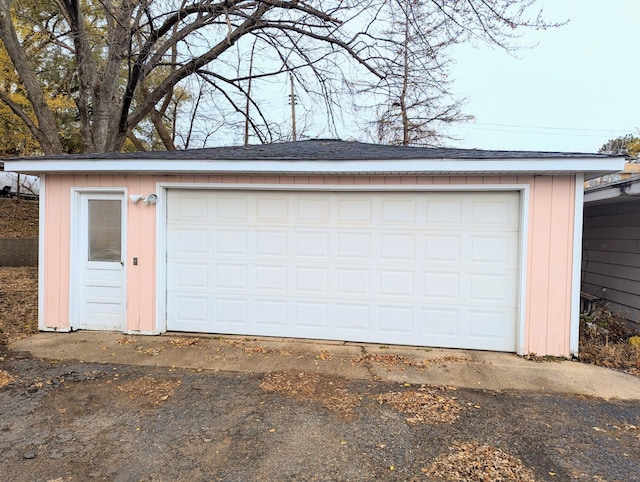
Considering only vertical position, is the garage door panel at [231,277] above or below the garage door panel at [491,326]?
above

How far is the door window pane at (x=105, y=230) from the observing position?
5613 mm

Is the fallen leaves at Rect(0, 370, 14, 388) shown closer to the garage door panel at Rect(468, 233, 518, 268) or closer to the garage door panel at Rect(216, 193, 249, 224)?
the garage door panel at Rect(216, 193, 249, 224)

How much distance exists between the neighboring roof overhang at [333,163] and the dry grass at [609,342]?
212cm

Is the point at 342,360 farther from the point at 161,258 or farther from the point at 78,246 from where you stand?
the point at 78,246

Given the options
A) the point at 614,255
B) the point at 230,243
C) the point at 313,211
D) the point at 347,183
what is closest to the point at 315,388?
the point at 313,211

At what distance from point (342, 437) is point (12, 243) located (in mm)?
12288

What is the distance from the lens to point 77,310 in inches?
223

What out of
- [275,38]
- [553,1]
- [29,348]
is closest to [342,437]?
[29,348]

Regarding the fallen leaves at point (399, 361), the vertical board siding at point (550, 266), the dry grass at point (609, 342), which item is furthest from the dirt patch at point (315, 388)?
the dry grass at point (609, 342)

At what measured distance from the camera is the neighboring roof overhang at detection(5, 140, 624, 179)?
4.50 meters

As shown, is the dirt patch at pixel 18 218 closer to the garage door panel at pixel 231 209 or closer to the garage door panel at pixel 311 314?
the garage door panel at pixel 231 209

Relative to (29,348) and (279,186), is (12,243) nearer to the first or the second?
(29,348)

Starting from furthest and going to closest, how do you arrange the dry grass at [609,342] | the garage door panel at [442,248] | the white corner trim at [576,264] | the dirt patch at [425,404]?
1. the garage door panel at [442,248]
2. the white corner trim at [576,264]
3. the dry grass at [609,342]
4. the dirt patch at [425,404]

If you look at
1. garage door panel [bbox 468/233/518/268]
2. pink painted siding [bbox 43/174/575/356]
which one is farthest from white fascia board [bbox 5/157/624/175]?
garage door panel [bbox 468/233/518/268]
